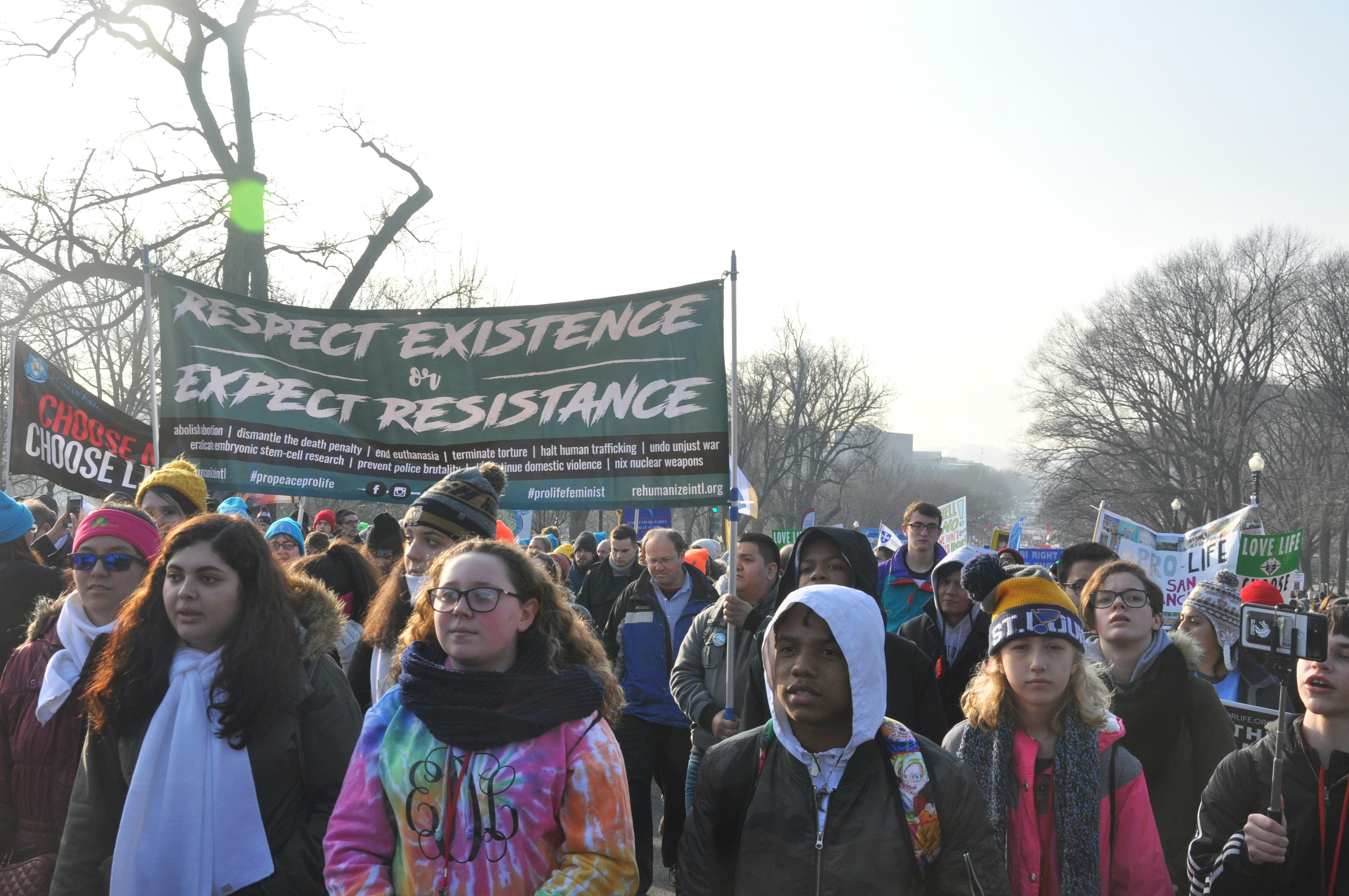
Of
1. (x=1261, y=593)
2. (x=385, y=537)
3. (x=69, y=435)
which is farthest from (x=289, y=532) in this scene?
(x=1261, y=593)

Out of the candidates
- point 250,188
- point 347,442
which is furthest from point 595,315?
point 250,188

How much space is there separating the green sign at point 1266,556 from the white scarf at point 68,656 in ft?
39.9

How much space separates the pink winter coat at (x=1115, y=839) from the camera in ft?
9.59

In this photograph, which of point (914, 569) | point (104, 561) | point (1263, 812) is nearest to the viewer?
point (1263, 812)

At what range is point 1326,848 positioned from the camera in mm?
2863

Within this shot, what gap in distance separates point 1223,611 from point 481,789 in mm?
4372

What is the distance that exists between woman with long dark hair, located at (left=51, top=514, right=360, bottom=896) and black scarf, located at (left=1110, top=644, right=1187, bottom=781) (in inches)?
113

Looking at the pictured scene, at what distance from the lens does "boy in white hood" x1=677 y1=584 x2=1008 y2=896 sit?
2.33 metres

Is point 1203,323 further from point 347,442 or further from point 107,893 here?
point 107,893

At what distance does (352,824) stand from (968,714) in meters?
1.96

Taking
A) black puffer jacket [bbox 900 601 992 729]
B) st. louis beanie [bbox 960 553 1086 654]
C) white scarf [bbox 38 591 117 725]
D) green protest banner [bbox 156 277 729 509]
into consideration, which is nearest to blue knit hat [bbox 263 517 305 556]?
green protest banner [bbox 156 277 729 509]

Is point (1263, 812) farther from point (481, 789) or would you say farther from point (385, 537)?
point (385, 537)

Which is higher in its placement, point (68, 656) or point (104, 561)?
point (104, 561)

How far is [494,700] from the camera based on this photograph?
2.50 m
